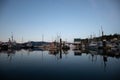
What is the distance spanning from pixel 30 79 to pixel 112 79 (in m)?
6.17

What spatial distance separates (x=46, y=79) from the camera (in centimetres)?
1176

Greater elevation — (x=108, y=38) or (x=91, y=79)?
(x=108, y=38)

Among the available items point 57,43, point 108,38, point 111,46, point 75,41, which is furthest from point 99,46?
point 75,41

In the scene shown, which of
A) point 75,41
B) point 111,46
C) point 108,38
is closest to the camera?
point 111,46

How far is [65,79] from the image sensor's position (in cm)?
1159

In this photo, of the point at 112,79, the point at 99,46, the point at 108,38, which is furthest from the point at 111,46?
the point at 112,79

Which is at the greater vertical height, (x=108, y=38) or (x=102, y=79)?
(x=108, y=38)

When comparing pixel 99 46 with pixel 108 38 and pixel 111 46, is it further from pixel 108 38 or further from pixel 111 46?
pixel 108 38

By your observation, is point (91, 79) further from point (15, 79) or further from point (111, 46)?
point (111, 46)

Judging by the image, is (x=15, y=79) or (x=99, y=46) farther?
(x=99, y=46)

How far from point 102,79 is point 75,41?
391 feet

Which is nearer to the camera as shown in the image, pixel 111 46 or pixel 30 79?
pixel 30 79

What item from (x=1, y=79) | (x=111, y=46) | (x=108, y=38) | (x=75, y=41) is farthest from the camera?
(x=75, y=41)

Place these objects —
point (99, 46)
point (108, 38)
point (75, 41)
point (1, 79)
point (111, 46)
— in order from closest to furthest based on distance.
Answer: point (1, 79)
point (111, 46)
point (99, 46)
point (108, 38)
point (75, 41)
